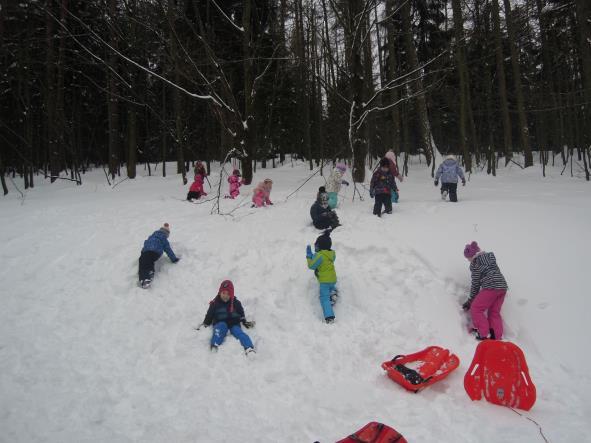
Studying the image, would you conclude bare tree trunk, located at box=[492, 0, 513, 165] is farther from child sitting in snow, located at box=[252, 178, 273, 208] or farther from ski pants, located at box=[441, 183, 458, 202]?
child sitting in snow, located at box=[252, 178, 273, 208]

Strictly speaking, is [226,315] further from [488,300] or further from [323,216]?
[488,300]

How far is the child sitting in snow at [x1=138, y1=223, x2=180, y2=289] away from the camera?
23.7 feet

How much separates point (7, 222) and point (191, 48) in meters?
11.0

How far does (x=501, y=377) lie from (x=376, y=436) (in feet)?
6.15

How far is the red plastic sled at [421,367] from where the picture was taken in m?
4.61

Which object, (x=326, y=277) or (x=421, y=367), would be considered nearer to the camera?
(x=421, y=367)

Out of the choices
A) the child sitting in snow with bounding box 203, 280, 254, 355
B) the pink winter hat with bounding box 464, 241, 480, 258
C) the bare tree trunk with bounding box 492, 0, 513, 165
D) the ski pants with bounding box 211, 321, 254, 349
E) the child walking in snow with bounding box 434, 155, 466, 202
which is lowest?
the ski pants with bounding box 211, 321, 254, 349

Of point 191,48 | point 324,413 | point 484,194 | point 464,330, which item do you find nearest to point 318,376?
point 324,413

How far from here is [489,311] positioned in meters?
5.70

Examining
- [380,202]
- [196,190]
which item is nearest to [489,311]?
[380,202]

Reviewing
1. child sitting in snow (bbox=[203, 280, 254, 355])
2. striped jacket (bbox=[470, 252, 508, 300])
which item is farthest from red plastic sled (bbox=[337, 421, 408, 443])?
striped jacket (bbox=[470, 252, 508, 300])

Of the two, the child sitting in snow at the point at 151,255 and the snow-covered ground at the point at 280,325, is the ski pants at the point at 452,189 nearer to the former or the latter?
the snow-covered ground at the point at 280,325

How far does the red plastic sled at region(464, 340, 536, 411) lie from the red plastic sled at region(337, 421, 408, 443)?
1497 millimetres

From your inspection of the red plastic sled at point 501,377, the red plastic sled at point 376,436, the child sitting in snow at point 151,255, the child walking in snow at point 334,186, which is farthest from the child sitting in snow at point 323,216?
the red plastic sled at point 376,436
